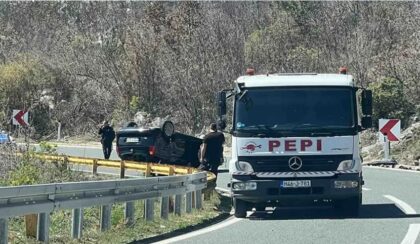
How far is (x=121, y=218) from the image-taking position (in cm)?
1444

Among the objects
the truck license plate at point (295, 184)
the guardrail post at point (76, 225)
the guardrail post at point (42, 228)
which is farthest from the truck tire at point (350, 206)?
the guardrail post at point (42, 228)

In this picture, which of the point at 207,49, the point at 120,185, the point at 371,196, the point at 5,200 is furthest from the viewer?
the point at 207,49

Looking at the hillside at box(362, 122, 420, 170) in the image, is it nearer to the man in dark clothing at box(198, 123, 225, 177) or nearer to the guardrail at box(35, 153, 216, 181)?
the guardrail at box(35, 153, 216, 181)

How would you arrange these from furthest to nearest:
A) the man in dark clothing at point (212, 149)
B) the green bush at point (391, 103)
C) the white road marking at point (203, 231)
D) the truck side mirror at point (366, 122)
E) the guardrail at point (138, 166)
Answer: the green bush at point (391, 103)
the guardrail at point (138, 166)
the man in dark clothing at point (212, 149)
the truck side mirror at point (366, 122)
the white road marking at point (203, 231)

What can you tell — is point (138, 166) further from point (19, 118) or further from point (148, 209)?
point (19, 118)

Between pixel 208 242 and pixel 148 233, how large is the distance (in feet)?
4.50

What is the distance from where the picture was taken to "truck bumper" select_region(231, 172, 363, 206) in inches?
593

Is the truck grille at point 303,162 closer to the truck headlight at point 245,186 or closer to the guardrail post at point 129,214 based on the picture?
the truck headlight at point 245,186

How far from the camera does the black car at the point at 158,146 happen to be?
26.3m

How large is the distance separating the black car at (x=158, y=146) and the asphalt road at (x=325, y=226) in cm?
859

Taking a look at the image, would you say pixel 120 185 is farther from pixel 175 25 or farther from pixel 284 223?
pixel 175 25

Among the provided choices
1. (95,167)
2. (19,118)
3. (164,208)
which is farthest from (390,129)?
(164,208)

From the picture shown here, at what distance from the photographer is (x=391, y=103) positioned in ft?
141

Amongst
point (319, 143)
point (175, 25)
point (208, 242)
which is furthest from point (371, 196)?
point (175, 25)
